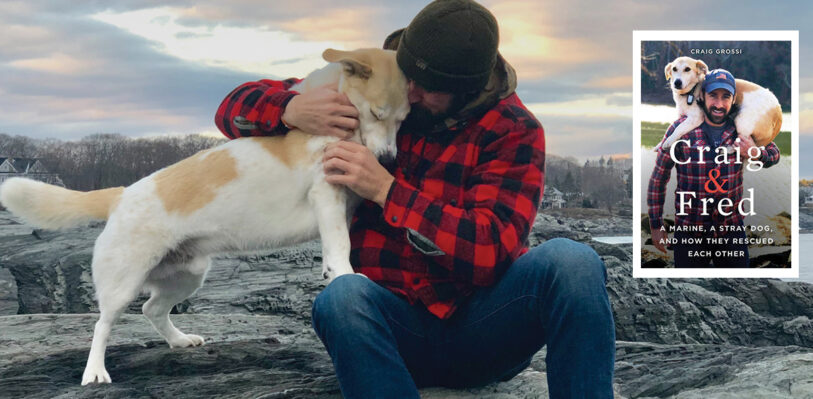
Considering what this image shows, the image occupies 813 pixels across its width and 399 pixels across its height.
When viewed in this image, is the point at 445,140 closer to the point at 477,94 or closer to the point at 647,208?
the point at 477,94

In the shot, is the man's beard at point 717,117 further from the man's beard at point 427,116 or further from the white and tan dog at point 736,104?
the man's beard at point 427,116

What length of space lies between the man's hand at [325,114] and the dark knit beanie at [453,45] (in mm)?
391

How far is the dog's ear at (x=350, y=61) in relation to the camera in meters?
2.66

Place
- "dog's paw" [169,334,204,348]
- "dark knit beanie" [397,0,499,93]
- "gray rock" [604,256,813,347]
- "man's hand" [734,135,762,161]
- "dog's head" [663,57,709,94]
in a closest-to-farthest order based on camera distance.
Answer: "dark knit beanie" [397,0,499,93]
"dog's paw" [169,334,204,348]
"gray rock" [604,256,813,347]
"man's hand" [734,135,762,161]
"dog's head" [663,57,709,94]

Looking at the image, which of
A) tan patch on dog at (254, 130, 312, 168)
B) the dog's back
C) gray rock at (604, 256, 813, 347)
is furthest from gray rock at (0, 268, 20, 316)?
the dog's back

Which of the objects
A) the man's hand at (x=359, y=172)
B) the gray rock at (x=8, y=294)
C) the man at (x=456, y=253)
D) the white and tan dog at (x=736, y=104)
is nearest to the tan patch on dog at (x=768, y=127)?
the white and tan dog at (x=736, y=104)

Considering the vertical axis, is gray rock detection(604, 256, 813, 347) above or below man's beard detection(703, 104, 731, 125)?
below

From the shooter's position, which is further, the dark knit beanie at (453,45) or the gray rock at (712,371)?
the gray rock at (712,371)

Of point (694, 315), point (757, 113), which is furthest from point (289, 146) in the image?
point (757, 113)

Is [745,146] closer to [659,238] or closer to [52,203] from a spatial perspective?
[659,238]

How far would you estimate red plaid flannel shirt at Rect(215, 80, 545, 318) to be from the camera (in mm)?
2264

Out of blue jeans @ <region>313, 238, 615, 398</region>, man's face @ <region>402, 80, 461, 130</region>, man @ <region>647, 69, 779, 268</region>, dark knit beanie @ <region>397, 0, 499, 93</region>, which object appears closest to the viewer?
blue jeans @ <region>313, 238, 615, 398</region>

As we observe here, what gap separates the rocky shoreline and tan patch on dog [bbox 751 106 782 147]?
173 centimetres

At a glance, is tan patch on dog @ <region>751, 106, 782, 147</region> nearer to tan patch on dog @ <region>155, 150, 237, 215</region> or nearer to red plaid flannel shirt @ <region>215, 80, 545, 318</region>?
red plaid flannel shirt @ <region>215, 80, 545, 318</region>
